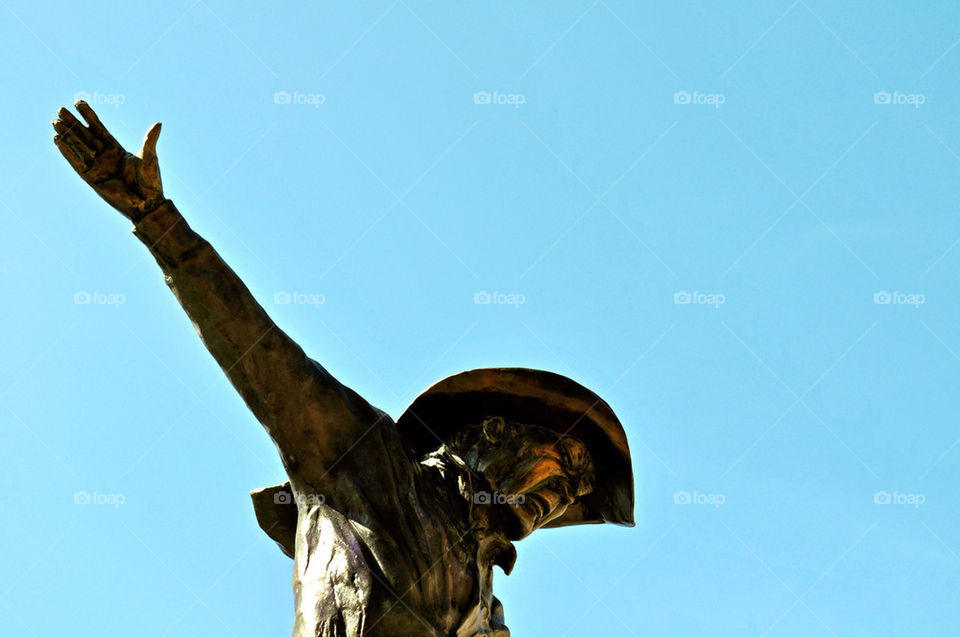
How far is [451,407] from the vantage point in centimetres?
737

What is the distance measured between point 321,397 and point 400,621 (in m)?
1.15

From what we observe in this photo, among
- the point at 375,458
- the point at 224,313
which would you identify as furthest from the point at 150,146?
the point at 375,458

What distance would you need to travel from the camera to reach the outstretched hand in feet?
20.3

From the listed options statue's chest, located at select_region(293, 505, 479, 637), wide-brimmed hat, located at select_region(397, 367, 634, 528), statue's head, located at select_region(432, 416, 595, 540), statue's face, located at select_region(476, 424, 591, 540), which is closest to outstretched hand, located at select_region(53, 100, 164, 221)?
statue's chest, located at select_region(293, 505, 479, 637)

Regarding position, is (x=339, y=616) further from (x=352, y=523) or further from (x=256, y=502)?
(x=256, y=502)

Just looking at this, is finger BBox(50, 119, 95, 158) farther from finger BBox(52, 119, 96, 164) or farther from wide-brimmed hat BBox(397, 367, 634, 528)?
wide-brimmed hat BBox(397, 367, 634, 528)

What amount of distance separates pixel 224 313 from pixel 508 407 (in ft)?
5.78

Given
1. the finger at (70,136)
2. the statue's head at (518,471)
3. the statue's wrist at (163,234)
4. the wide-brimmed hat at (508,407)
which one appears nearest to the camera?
the finger at (70,136)

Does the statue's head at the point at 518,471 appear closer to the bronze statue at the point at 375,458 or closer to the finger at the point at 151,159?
the bronze statue at the point at 375,458

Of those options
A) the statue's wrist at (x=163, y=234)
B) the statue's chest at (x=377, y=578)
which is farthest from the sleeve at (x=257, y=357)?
the statue's chest at (x=377, y=578)

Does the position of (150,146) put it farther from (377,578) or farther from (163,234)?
(377,578)

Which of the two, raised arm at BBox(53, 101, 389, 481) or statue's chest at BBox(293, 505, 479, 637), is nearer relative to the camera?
statue's chest at BBox(293, 505, 479, 637)

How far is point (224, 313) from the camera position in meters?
6.38

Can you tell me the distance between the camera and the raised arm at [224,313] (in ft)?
20.6
